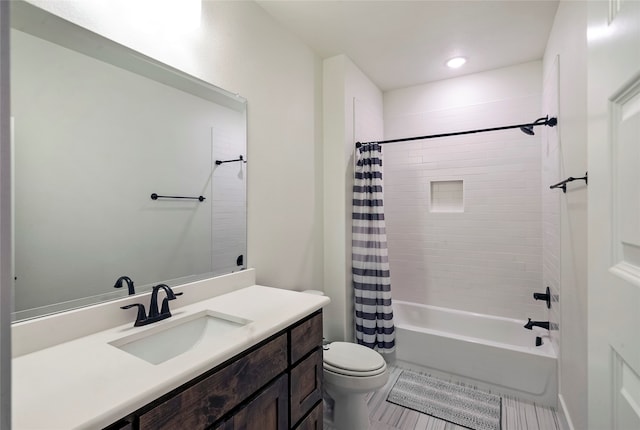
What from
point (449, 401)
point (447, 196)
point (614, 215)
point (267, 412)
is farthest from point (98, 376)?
point (447, 196)

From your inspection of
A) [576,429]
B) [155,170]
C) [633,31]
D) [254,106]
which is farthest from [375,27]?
[576,429]

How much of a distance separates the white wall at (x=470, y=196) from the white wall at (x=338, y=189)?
33.9 inches

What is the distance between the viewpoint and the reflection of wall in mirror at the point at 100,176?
0.98 m

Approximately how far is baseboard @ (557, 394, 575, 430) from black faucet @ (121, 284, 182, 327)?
2.17 meters

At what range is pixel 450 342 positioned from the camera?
2354 millimetres

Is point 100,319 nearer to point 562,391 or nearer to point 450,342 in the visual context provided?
point 450,342

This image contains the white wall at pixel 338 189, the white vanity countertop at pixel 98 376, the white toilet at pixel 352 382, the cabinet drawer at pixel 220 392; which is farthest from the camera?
the white wall at pixel 338 189

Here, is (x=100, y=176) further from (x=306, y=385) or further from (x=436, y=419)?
(x=436, y=419)

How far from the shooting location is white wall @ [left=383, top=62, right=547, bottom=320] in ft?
8.78

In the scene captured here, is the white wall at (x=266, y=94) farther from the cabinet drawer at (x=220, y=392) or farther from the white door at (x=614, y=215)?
the white door at (x=614, y=215)

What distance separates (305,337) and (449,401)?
1.47 m

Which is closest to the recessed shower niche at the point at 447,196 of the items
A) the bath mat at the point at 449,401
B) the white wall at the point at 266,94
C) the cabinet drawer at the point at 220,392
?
the white wall at the point at 266,94

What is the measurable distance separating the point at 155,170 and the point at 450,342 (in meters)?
2.33

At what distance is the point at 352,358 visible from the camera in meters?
1.84
